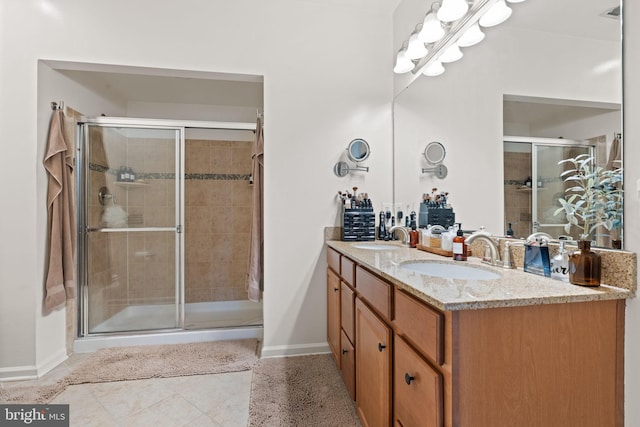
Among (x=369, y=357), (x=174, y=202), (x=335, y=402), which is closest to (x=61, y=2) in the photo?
(x=174, y=202)

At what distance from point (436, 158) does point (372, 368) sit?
1302 mm

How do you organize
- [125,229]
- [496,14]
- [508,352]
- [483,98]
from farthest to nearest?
1. [125,229]
2. [483,98]
3. [496,14]
4. [508,352]

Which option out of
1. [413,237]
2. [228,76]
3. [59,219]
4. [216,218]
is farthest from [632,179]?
[216,218]

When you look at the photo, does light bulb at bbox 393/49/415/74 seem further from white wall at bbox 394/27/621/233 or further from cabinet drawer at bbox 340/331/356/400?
cabinet drawer at bbox 340/331/356/400

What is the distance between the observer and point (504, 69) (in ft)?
4.56

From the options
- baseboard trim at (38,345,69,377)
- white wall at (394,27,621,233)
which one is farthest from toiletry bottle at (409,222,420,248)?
baseboard trim at (38,345,69,377)

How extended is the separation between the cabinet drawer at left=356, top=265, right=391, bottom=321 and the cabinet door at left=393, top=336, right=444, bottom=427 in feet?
0.42

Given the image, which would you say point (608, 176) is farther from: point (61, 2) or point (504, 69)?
point (61, 2)

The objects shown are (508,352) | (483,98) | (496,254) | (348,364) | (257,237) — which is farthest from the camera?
(257,237)

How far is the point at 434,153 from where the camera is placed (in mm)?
1971

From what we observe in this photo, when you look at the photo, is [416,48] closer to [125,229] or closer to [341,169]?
[341,169]

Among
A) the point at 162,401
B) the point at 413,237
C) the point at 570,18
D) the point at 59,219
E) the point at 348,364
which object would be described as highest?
the point at 570,18

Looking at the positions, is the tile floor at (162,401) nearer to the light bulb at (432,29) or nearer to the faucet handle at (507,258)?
the faucet handle at (507,258)

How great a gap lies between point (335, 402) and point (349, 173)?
1.50m
